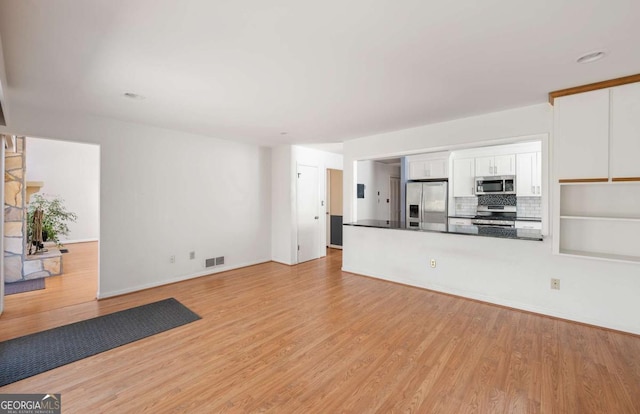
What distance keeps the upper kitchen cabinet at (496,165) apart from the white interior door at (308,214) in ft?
10.9

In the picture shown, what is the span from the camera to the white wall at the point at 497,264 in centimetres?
284

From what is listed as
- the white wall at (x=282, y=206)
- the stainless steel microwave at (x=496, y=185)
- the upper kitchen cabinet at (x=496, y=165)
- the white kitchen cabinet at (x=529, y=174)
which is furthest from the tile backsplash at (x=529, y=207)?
the white wall at (x=282, y=206)

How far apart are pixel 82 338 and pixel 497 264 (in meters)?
4.73

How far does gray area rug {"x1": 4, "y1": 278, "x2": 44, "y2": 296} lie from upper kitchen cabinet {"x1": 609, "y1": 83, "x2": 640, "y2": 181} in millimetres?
7440

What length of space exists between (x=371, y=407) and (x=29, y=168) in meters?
10.00

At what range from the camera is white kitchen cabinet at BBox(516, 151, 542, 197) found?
4.73 m

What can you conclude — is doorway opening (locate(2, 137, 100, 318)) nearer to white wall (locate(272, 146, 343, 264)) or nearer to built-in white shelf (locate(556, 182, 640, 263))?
white wall (locate(272, 146, 343, 264))

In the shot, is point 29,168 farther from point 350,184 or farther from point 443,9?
point 443,9

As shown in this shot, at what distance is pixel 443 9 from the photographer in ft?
5.23

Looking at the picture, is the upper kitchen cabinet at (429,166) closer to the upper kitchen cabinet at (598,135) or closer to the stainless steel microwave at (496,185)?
the stainless steel microwave at (496,185)

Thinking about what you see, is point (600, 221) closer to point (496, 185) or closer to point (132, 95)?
point (496, 185)

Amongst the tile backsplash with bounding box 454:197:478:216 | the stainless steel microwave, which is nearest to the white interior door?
the tile backsplash with bounding box 454:197:478:216

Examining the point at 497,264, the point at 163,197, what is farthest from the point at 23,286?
the point at 497,264

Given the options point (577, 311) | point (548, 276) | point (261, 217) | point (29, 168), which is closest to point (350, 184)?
point (261, 217)
